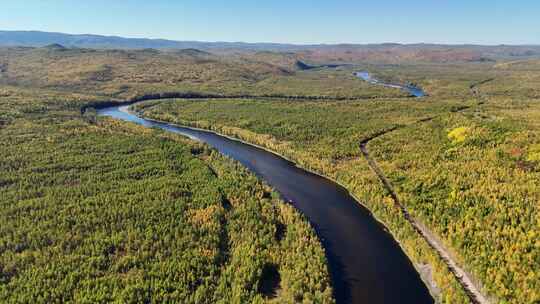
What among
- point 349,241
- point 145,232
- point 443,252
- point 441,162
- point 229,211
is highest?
point 441,162

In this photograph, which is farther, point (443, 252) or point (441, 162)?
point (441, 162)

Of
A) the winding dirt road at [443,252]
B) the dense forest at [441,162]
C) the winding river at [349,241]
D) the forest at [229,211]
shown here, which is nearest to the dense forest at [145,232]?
the forest at [229,211]

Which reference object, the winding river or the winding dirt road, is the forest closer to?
the winding dirt road

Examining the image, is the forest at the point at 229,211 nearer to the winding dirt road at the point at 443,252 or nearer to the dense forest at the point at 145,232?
the dense forest at the point at 145,232

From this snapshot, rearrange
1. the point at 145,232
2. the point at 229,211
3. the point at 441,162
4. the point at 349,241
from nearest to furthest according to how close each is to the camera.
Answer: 1. the point at 145,232
2. the point at 349,241
3. the point at 229,211
4. the point at 441,162

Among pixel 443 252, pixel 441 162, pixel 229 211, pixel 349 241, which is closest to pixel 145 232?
pixel 229 211

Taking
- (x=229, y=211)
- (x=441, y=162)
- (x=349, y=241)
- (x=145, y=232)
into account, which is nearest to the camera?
(x=145, y=232)

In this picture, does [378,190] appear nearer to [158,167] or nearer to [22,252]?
[158,167]

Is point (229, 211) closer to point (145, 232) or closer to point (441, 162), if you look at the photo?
point (145, 232)

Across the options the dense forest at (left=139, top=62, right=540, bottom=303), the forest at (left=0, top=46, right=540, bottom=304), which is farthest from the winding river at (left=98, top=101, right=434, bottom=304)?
the dense forest at (left=139, top=62, right=540, bottom=303)
